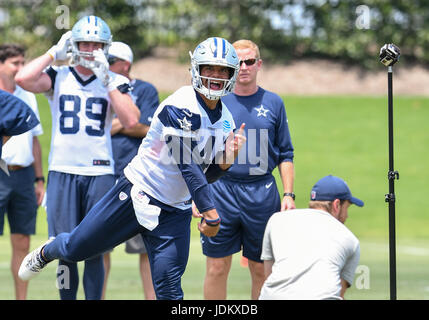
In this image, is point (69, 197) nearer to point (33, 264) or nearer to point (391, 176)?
point (33, 264)

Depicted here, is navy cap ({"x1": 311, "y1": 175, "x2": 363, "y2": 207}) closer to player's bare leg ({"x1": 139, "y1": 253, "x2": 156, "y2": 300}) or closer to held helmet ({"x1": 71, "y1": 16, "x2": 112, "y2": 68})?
held helmet ({"x1": 71, "y1": 16, "x2": 112, "y2": 68})

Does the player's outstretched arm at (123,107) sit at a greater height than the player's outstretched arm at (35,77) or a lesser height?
lesser

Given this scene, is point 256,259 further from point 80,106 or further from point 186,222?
point 80,106

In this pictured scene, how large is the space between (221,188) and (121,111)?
1036mm

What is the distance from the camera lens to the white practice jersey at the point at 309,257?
15.2 ft

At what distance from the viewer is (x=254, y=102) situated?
6.74 metres

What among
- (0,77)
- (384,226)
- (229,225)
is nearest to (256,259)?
(229,225)

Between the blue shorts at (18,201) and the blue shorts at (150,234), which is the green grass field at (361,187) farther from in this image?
the blue shorts at (150,234)

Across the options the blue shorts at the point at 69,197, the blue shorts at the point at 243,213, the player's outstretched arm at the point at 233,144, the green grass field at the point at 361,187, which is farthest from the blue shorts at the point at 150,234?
the green grass field at the point at 361,187

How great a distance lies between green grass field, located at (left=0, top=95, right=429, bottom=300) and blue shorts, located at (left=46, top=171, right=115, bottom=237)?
1741 mm

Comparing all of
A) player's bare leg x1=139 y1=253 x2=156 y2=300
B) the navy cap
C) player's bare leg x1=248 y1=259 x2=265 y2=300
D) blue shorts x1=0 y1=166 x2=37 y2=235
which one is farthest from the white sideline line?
the navy cap

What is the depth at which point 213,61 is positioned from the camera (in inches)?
211

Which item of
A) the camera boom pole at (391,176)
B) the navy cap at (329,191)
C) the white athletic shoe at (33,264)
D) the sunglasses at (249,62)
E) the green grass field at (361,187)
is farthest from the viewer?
the green grass field at (361,187)

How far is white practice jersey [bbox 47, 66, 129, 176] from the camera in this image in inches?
257
